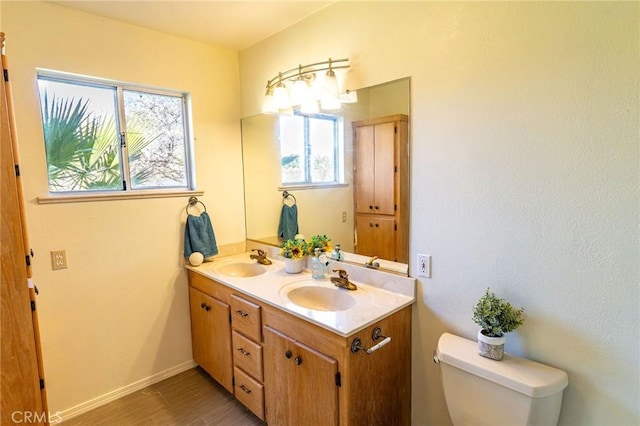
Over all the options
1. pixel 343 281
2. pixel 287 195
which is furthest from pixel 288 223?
pixel 343 281

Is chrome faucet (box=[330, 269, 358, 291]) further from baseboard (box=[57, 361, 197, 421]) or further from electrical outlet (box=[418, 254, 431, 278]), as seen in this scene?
baseboard (box=[57, 361, 197, 421])

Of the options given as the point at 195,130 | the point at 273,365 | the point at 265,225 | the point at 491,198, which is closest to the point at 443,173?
the point at 491,198

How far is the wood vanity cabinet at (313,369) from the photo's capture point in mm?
1433

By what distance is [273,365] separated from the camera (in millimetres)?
1765

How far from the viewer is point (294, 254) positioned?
2.17 meters

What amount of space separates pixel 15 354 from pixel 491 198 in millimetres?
2036

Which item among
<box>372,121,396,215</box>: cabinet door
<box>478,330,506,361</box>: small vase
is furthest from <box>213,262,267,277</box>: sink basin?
<box>478,330,506,361</box>: small vase

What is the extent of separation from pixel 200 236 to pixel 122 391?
118 cm

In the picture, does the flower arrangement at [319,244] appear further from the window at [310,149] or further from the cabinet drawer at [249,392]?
the cabinet drawer at [249,392]

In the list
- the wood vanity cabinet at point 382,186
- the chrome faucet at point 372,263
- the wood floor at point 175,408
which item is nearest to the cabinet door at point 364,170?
the wood vanity cabinet at point 382,186

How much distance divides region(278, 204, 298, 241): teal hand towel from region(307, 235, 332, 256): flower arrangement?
293mm

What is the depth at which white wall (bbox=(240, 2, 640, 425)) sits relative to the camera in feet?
3.74

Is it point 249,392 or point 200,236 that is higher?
point 200,236

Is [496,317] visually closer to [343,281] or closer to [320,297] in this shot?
[343,281]
